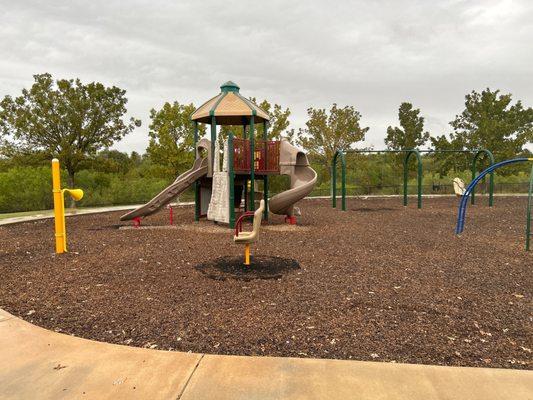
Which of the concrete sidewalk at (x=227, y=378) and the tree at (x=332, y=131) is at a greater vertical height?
the tree at (x=332, y=131)

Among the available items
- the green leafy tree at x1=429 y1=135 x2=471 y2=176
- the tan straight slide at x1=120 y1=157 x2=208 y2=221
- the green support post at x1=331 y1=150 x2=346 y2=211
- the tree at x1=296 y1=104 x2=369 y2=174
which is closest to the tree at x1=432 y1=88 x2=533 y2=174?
the green leafy tree at x1=429 y1=135 x2=471 y2=176

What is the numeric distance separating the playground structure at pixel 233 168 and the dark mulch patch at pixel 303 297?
284 cm

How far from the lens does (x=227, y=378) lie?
9.34 ft

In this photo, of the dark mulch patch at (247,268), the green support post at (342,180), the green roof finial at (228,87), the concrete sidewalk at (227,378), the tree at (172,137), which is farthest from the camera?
the tree at (172,137)

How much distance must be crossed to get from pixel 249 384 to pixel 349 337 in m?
1.33

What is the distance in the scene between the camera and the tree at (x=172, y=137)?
21.2 metres

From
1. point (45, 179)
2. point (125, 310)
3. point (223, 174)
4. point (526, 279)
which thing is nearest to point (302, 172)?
point (223, 174)

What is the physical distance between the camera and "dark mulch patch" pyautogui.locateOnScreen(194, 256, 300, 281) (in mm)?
5992

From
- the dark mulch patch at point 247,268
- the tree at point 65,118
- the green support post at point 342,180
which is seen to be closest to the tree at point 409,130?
the green support post at point 342,180

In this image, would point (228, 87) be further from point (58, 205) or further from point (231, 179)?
point (58, 205)

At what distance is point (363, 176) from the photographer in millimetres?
30453

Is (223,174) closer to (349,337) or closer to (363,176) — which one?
(349,337)

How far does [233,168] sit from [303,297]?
7142mm

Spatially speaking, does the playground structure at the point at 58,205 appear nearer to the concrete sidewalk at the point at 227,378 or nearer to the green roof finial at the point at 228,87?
the concrete sidewalk at the point at 227,378
